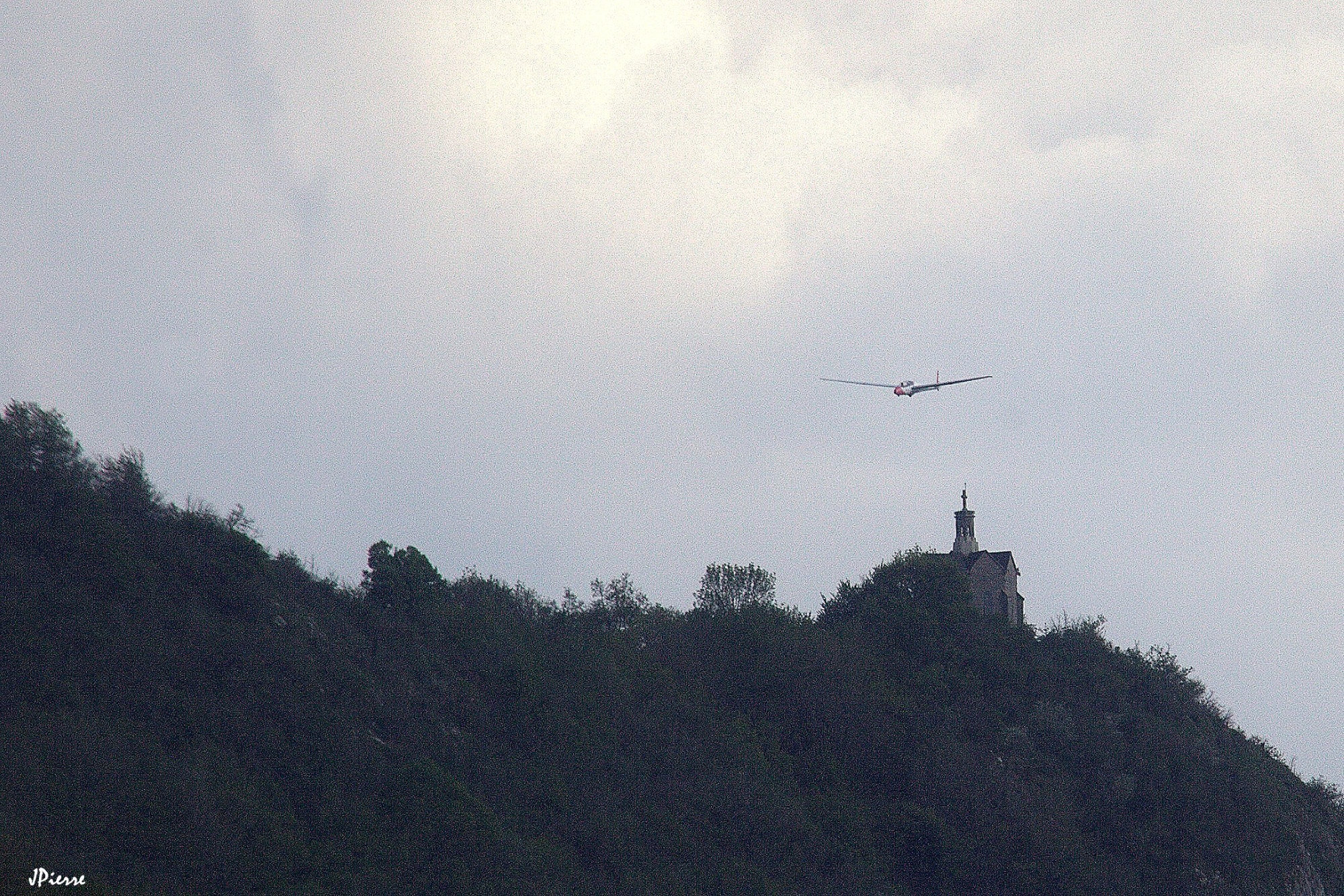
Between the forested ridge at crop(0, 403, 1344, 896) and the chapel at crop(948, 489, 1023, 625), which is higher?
the chapel at crop(948, 489, 1023, 625)

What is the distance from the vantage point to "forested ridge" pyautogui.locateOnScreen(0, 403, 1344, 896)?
48.0 meters

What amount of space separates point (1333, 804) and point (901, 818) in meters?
43.7

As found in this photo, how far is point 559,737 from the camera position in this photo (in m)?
64.4

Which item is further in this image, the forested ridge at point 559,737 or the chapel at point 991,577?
the chapel at point 991,577

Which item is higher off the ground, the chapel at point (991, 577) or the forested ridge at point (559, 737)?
the chapel at point (991, 577)

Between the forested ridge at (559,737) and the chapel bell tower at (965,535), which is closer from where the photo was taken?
the forested ridge at (559,737)

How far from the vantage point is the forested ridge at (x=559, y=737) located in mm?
48031

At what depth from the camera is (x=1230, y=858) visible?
253 feet

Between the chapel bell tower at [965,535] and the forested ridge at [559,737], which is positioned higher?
the chapel bell tower at [965,535]

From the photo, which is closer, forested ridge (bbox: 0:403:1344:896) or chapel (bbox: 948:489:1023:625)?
forested ridge (bbox: 0:403:1344:896)

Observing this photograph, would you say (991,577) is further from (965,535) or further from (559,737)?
(559,737)

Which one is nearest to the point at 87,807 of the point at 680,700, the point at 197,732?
the point at 197,732

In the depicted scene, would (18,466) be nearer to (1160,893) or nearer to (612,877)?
(612,877)

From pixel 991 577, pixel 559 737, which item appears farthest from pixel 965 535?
pixel 559 737
